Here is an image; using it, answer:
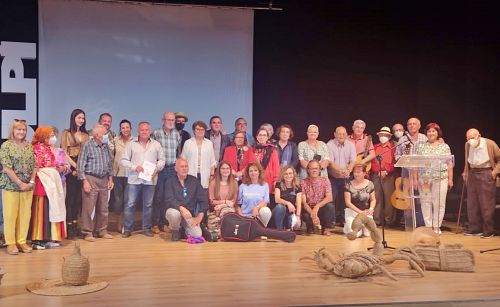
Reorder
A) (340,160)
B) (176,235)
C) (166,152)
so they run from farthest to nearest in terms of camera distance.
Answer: (340,160) → (166,152) → (176,235)

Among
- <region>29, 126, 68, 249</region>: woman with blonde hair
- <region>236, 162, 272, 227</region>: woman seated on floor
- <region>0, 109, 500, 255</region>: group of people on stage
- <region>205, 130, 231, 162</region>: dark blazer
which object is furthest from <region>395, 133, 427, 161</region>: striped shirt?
<region>29, 126, 68, 249</region>: woman with blonde hair

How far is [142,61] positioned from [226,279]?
4517mm

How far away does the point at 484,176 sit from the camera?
702 centimetres

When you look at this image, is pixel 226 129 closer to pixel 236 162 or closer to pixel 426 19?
pixel 236 162

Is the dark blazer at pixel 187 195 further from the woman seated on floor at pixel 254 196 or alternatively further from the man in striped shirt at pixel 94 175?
the man in striped shirt at pixel 94 175

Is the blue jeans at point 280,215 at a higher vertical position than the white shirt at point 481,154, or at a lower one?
lower

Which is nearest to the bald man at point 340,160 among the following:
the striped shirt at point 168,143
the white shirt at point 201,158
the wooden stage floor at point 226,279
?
the wooden stage floor at point 226,279

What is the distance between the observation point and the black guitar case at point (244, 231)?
251 inches

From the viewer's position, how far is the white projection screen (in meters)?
7.88

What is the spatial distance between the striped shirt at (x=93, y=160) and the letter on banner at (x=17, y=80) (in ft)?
6.22

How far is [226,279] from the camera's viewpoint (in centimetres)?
455

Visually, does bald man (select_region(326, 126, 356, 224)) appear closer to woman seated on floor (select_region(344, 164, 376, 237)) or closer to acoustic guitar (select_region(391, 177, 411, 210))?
woman seated on floor (select_region(344, 164, 376, 237))

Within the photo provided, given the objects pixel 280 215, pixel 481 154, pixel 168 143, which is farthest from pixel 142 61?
pixel 481 154

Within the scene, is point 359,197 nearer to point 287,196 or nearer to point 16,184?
point 287,196
